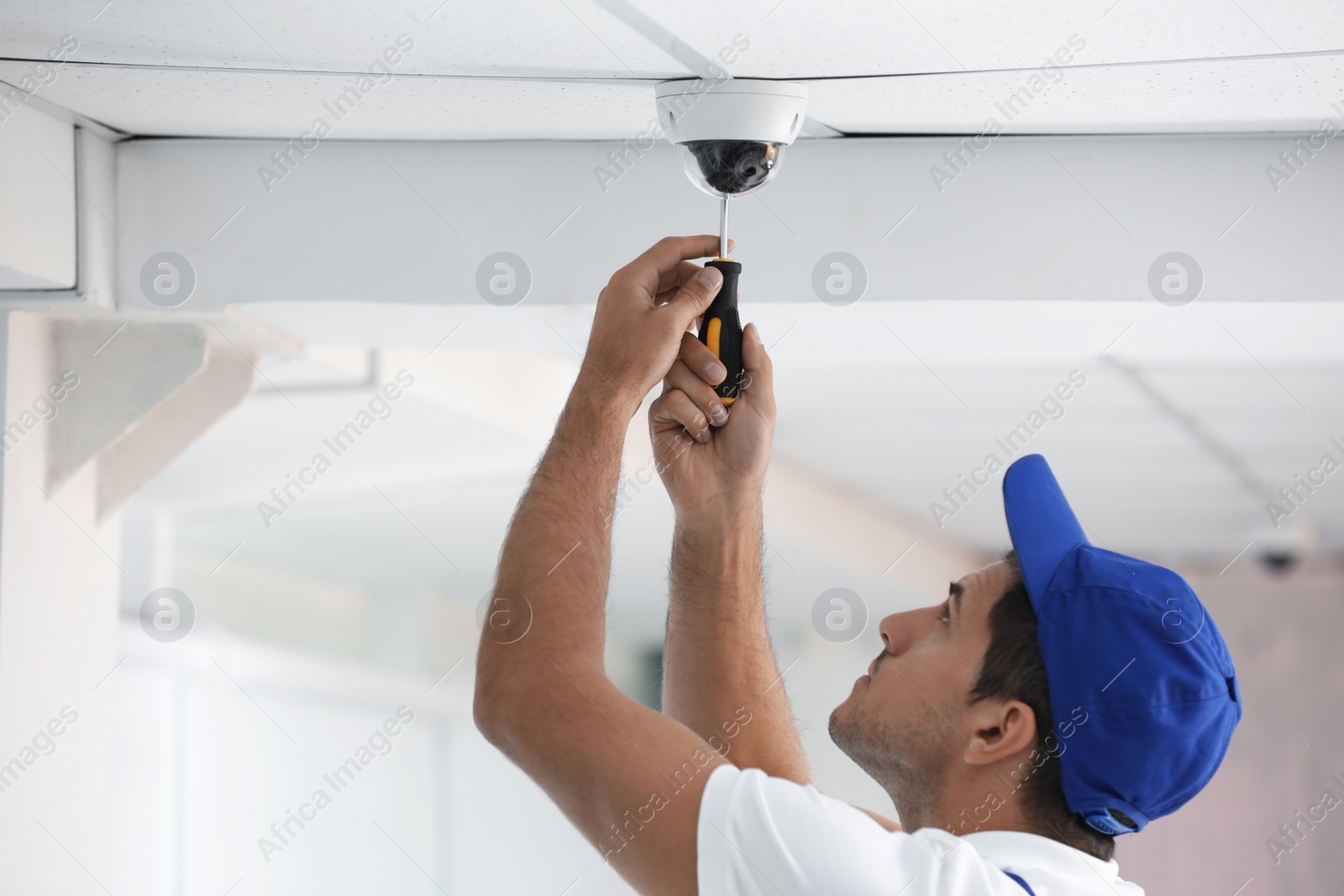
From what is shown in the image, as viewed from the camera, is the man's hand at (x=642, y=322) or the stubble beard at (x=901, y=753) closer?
the man's hand at (x=642, y=322)

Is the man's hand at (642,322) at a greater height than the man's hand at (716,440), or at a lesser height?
greater

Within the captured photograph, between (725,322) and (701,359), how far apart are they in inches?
1.5

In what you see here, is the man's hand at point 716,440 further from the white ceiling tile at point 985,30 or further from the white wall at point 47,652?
the white wall at point 47,652

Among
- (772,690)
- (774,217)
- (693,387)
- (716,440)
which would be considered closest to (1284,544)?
(774,217)

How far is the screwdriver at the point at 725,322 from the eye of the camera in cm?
105

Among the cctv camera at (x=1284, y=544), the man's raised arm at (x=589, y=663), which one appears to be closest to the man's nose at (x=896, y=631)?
the man's raised arm at (x=589, y=663)

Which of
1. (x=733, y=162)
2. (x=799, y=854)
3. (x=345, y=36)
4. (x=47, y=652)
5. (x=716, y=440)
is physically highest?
(x=345, y=36)

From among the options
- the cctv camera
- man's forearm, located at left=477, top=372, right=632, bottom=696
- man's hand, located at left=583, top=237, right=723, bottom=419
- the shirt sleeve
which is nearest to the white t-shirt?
the shirt sleeve

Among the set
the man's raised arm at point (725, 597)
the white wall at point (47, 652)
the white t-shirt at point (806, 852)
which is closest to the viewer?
the white t-shirt at point (806, 852)

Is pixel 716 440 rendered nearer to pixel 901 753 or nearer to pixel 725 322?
pixel 725 322

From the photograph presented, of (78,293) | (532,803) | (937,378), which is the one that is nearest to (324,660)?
(532,803)

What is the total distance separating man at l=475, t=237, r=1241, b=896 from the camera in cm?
86

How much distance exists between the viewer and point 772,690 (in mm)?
1276

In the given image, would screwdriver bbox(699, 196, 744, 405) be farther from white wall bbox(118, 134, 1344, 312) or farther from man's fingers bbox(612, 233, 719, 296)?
white wall bbox(118, 134, 1344, 312)
